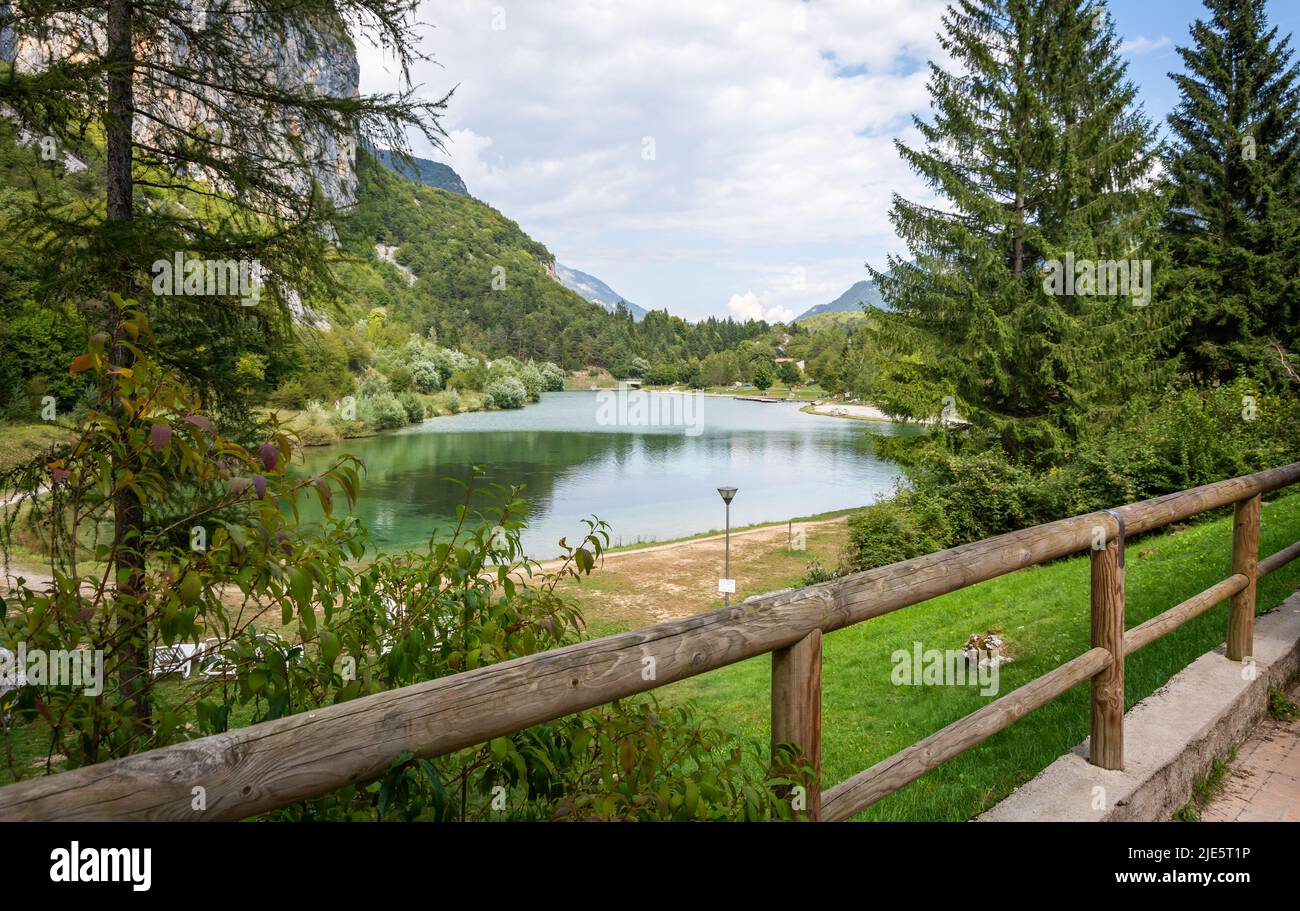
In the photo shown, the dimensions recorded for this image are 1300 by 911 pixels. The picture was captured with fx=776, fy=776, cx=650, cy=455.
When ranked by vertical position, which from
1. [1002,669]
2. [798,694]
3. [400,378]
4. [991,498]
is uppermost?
[400,378]

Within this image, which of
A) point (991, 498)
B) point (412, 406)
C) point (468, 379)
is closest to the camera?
point (991, 498)

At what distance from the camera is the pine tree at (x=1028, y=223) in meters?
20.1

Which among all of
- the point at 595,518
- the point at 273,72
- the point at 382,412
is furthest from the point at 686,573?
the point at 382,412

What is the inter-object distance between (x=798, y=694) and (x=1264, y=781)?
273 cm

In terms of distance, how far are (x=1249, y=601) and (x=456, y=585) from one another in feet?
13.1

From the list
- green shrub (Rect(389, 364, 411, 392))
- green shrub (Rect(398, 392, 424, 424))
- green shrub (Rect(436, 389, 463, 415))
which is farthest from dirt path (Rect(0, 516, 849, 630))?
green shrub (Rect(436, 389, 463, 415))

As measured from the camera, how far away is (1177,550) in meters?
9.52

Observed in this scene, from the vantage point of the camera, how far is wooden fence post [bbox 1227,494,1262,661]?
393 centimetres

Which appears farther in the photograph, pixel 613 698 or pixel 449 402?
pixel 449 402

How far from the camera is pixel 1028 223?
2061cm

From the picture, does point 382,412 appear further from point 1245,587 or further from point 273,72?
point 1245,587

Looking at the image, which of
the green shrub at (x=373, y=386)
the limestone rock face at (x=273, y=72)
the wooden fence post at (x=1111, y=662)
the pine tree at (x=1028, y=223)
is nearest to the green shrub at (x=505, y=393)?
the green shrub at (x=373, y=386)
